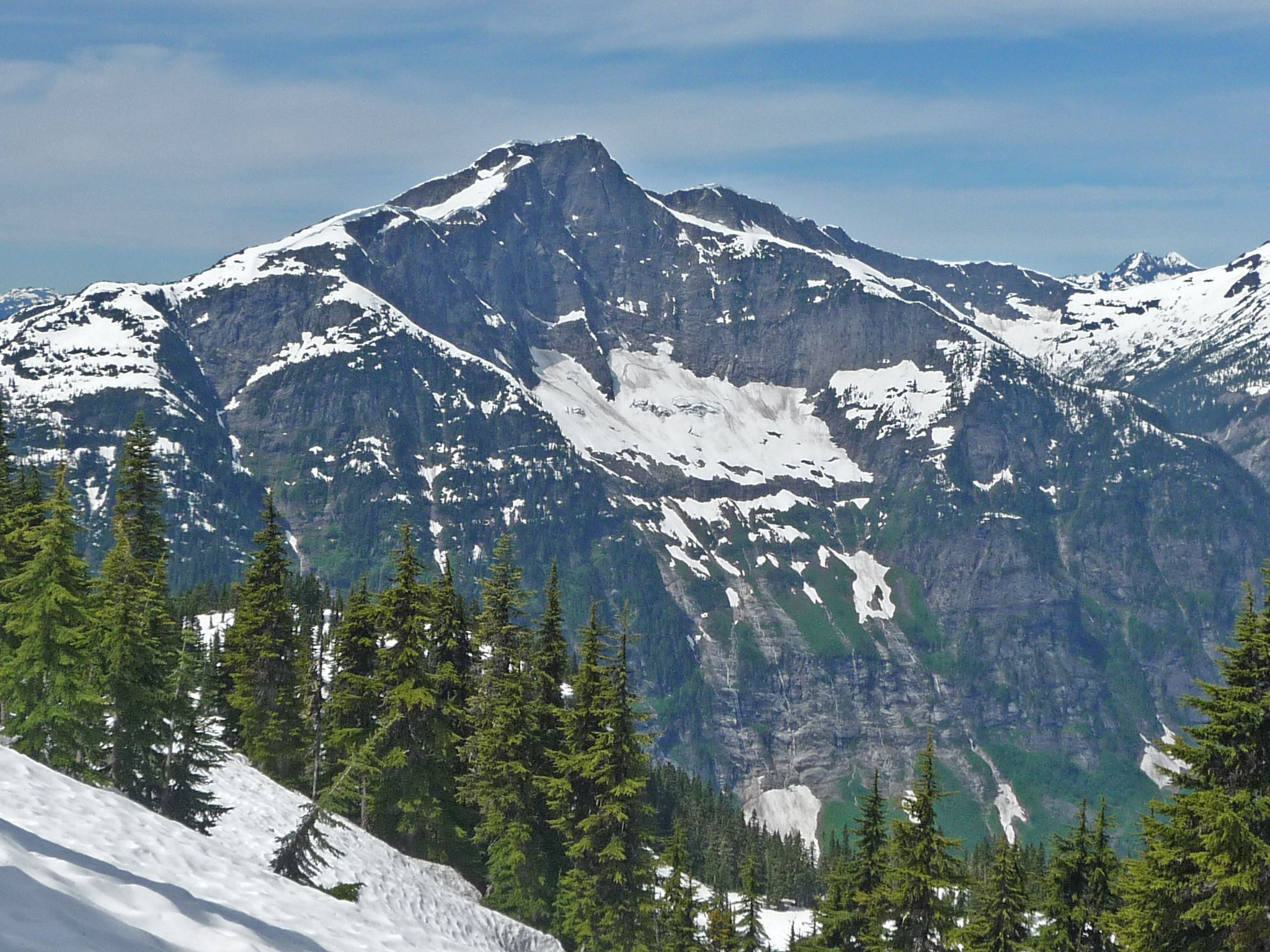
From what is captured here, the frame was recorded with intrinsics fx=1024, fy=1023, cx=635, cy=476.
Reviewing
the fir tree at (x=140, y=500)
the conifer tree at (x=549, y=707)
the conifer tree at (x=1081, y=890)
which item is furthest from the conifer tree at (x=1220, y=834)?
the fir tree at (x=140, y=500)

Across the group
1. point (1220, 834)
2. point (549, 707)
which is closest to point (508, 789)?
point (549, 707)

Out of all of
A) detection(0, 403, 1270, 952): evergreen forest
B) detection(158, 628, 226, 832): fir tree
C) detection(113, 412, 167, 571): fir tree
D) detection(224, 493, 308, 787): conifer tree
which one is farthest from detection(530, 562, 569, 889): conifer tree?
detection(113, 412, 167, 571): fir tree

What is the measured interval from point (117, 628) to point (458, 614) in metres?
14.9

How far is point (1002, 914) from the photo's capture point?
3659cm

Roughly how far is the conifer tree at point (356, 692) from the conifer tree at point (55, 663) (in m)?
10.7

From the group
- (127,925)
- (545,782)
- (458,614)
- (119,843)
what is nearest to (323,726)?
(458,614)

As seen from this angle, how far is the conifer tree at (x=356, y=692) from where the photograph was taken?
144ft

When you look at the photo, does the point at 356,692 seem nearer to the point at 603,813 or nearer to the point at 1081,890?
the point at 603,813

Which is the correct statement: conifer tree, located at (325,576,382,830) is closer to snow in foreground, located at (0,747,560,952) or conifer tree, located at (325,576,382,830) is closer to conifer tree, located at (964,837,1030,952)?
snow in foreground, located at (0,747,560,952)

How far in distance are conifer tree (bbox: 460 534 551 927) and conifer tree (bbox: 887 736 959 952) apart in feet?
47.1

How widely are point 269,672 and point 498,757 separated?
509 inches

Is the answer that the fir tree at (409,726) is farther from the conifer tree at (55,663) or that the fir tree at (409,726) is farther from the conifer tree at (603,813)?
the conifer tree at (55,663)

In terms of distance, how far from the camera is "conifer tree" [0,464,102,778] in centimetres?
3369

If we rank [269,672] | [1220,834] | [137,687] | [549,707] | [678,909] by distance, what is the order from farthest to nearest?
[269,672] → [678,909] → [549,707] → [137,687] → [1220,834]
